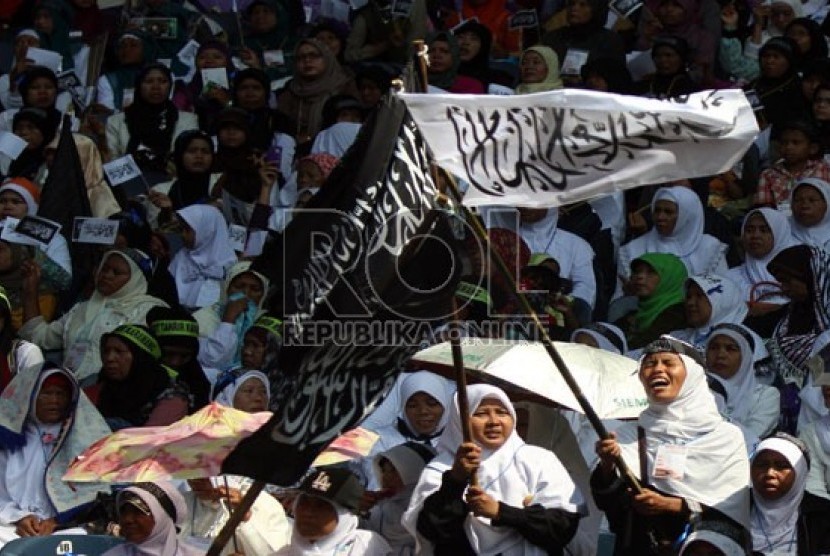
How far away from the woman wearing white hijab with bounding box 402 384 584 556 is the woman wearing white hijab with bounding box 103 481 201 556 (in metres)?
1.26

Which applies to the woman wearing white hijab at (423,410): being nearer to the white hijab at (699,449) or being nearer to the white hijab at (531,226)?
the white hijab at (699,449)

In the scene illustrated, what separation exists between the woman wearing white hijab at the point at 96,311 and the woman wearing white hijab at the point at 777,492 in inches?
196

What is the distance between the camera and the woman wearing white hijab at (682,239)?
13.7 meters

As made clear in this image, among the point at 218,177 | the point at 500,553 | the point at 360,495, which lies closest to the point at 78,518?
the point at 360,495

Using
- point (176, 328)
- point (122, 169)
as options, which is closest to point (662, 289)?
point (176, 328)

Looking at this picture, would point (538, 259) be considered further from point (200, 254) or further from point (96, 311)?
point (96, 311)

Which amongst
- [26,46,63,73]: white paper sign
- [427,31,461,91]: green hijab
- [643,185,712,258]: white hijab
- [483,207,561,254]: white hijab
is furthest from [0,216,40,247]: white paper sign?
[643,185,712,258]: white hijab

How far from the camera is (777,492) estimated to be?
9.59 m

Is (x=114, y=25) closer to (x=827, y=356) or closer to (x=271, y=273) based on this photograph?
(x=271, y=273)

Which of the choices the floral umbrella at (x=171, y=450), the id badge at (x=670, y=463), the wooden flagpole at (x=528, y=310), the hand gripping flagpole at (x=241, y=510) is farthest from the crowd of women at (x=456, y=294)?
the hand gripping flagpole at (x=241, y=510)

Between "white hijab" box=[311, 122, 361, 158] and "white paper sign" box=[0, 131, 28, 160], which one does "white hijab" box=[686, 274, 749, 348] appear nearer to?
"white hijab" box=[311, 122, 361, 158]

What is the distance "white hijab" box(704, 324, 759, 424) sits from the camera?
1143 cm

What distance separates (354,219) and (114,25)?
10.3m

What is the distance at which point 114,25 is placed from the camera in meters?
18.5
